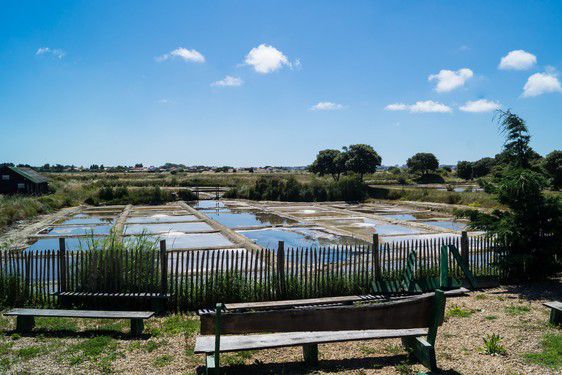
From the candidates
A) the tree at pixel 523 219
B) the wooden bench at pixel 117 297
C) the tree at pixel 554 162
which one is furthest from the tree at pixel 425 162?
the wooden bench at pixel 117 297

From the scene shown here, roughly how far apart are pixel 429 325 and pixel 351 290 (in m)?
5.19

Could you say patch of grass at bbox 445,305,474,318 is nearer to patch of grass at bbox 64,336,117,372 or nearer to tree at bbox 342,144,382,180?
patch of grass at bbox 64,336,117,372

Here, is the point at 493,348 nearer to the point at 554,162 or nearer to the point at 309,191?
the point at 309,191

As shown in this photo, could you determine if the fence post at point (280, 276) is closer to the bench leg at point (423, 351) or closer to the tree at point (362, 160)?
the bench leg at point (423, 351)

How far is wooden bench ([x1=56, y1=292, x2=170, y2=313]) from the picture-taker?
917 cm

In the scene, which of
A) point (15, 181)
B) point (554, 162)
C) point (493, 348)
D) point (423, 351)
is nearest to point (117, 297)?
point (423, 351)

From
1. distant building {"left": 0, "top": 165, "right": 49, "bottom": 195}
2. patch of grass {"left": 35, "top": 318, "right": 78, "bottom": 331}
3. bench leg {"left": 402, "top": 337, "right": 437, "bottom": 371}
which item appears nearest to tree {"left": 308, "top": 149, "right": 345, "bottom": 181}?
distant building {"left": 0, "top": 165, "right": 49, "bottom": 195}

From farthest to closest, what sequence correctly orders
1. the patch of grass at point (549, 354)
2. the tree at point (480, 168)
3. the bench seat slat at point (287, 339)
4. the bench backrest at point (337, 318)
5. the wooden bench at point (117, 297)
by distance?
the tree at point (480, 168) → the wooden bench at point (117, 297) → the patch of grass at point (549, 354) → the bench seat slat at point (287, 339) → the bench backrest at point (337, 318)

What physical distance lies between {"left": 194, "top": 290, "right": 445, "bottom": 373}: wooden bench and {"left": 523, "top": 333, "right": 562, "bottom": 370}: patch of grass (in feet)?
4.89

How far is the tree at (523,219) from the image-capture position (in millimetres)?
10883

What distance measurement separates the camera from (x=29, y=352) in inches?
257

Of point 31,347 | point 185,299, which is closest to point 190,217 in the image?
point 185,299

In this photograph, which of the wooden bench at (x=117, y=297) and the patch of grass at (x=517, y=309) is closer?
the patch of grass at (x=517, y=309)

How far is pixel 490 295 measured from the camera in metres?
10.0
